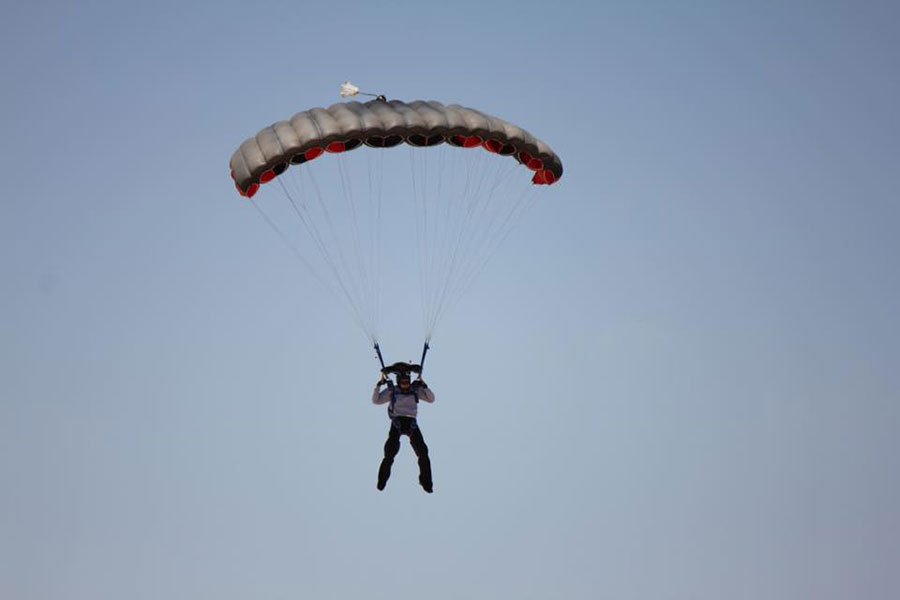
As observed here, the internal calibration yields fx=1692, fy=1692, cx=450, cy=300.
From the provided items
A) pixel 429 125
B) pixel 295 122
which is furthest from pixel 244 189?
pixel 429 125

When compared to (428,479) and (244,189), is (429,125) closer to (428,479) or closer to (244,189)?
(244,189)

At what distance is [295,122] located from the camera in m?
36.7

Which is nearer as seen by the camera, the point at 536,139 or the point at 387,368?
the point at 387,368

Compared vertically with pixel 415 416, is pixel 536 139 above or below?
above

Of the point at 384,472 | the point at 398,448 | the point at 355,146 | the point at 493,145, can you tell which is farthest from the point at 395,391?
the point at 493,145

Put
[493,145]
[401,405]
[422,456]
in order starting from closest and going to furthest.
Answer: [401,405]
[422,456]
[493,145]

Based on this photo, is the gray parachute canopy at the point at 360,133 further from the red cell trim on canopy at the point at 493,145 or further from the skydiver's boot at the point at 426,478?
the skydiver's boot at the point at 426,478

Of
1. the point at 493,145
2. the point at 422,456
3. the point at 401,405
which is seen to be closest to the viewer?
the point at 401,405

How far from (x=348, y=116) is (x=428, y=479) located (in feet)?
26.4

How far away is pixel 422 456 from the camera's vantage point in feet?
120

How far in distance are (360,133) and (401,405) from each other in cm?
587

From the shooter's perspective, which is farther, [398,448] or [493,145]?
[493,145]

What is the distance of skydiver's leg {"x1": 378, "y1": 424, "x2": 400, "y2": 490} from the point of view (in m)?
36.3

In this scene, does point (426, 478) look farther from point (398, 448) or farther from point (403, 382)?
point (403, 382)
